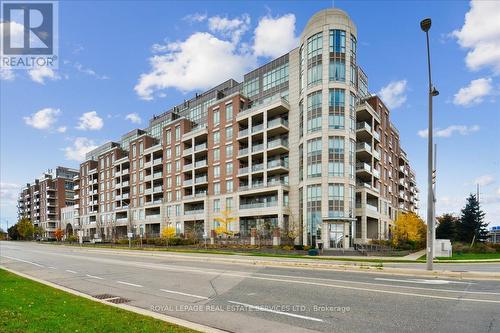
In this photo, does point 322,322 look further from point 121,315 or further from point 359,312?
point 121,315

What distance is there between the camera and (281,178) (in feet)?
172

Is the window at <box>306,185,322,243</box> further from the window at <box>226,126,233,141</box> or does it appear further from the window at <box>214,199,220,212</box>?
the window at <box>214,199,220,212</box>

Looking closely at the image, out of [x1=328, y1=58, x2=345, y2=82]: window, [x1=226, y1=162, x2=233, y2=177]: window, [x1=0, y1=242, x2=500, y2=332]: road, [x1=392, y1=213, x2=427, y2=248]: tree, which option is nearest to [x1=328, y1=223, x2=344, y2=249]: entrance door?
[x1=392, y1=213, x2=427, y2=248]: tree

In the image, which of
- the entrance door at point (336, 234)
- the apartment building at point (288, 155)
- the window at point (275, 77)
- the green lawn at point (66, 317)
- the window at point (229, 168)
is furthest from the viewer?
the window at point (229, 168)

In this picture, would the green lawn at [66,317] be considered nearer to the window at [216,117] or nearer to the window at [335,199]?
the window at [335,199]

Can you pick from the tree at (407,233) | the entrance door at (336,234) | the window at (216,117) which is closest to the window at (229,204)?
the window at (216,117)

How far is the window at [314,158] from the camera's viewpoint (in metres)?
45.5

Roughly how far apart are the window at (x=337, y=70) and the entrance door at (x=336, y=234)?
18989mm

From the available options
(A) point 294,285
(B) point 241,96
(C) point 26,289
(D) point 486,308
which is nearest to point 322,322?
(D) point 486,308

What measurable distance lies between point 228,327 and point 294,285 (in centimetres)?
637

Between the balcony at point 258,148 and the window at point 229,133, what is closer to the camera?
the balcony at point 258,148

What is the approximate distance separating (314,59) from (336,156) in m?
13.7

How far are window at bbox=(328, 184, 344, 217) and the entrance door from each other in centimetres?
164

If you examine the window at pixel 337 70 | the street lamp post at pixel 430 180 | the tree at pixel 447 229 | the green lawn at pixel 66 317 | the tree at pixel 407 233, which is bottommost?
the tree at pixel 447 229
